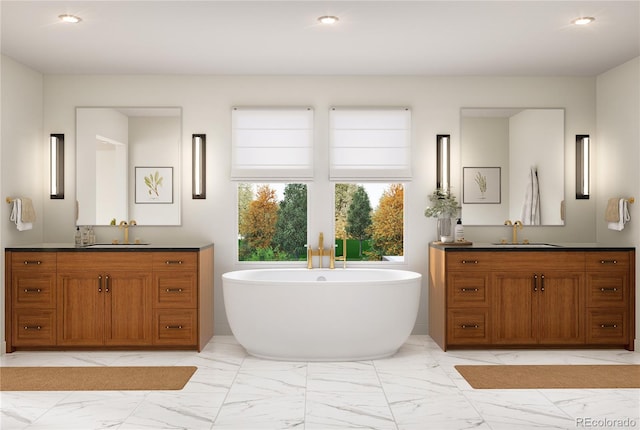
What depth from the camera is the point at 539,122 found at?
561 cm

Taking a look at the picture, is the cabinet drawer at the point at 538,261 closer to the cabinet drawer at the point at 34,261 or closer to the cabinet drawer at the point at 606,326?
the cabinet drawer at the point at 606,326

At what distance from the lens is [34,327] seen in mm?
4906

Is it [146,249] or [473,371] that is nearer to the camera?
[473,371]

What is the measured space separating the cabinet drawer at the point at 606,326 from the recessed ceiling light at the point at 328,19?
326 centimetres

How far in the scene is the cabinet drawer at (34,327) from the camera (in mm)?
4898

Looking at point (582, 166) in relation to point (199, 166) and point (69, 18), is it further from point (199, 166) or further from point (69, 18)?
point (69, 18)

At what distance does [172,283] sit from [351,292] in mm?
1541

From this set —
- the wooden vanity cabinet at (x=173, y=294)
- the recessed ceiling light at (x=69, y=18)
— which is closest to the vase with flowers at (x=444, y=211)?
the wooden vanity cabinet at (x=173, y=294)

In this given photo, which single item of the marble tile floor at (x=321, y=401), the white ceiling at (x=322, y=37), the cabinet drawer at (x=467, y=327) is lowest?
the marble tile floor at (x=321, y=401)

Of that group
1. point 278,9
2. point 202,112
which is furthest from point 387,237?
point 278,9

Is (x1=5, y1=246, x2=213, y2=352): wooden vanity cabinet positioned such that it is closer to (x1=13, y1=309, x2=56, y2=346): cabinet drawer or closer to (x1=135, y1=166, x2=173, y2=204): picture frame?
(x1=13, y1=309, x2=56, y2=346): cabinet drawer

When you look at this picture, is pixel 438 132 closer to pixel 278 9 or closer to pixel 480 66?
pixel 480 66

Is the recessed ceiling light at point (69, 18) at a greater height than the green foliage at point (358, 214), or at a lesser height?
greater

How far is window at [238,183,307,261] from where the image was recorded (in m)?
5.73
